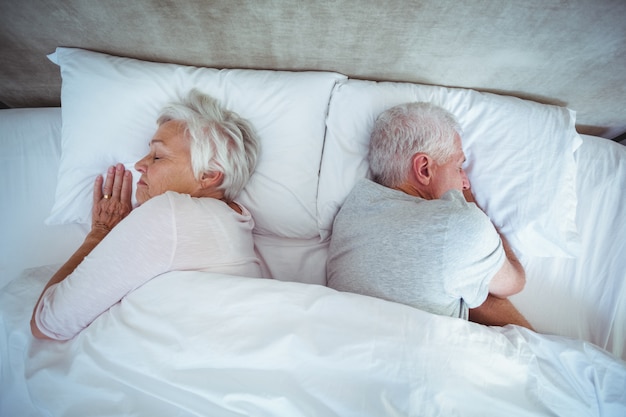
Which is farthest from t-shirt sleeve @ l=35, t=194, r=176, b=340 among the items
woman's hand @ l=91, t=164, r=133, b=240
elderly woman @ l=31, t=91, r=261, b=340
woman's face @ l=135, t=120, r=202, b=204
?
woman's hand @ l=91, t=164, r=133, b=240

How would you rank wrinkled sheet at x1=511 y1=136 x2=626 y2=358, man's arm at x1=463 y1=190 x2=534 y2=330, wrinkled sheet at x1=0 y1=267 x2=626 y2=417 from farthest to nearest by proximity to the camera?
wrinkled sheet at x1=511 y1=136 x2=626 y2=358
man's arm at x1=463 y1=190 x2=534 y2=330
wrinkled sheet at x1=0 y1=267 x2=626 y2=417

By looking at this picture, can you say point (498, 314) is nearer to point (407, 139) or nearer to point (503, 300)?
point (503, 300)

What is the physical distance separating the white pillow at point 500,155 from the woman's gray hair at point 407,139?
10cm

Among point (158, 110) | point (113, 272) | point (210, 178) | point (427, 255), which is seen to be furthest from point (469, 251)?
point (158, 110)

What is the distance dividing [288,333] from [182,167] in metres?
0.65

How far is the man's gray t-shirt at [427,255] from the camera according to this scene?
2.59ft

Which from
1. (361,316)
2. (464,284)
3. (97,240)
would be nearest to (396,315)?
(361,316)

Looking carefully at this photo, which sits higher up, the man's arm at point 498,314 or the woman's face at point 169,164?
the woman's face at point 169,164

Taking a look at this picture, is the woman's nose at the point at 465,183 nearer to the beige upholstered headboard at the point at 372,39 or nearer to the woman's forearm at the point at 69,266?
the beige upholstered headboard at the point at 372,39

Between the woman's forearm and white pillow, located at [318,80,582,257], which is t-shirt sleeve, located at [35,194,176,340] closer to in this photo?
the woman's forearm

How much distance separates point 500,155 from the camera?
1.13m

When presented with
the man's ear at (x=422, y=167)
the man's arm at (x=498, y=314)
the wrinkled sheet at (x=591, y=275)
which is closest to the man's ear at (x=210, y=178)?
the man's ear at (x=422, y=167)

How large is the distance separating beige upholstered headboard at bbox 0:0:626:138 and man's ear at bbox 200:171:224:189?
510 millimetres

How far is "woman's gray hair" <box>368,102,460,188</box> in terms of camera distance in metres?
1.03
